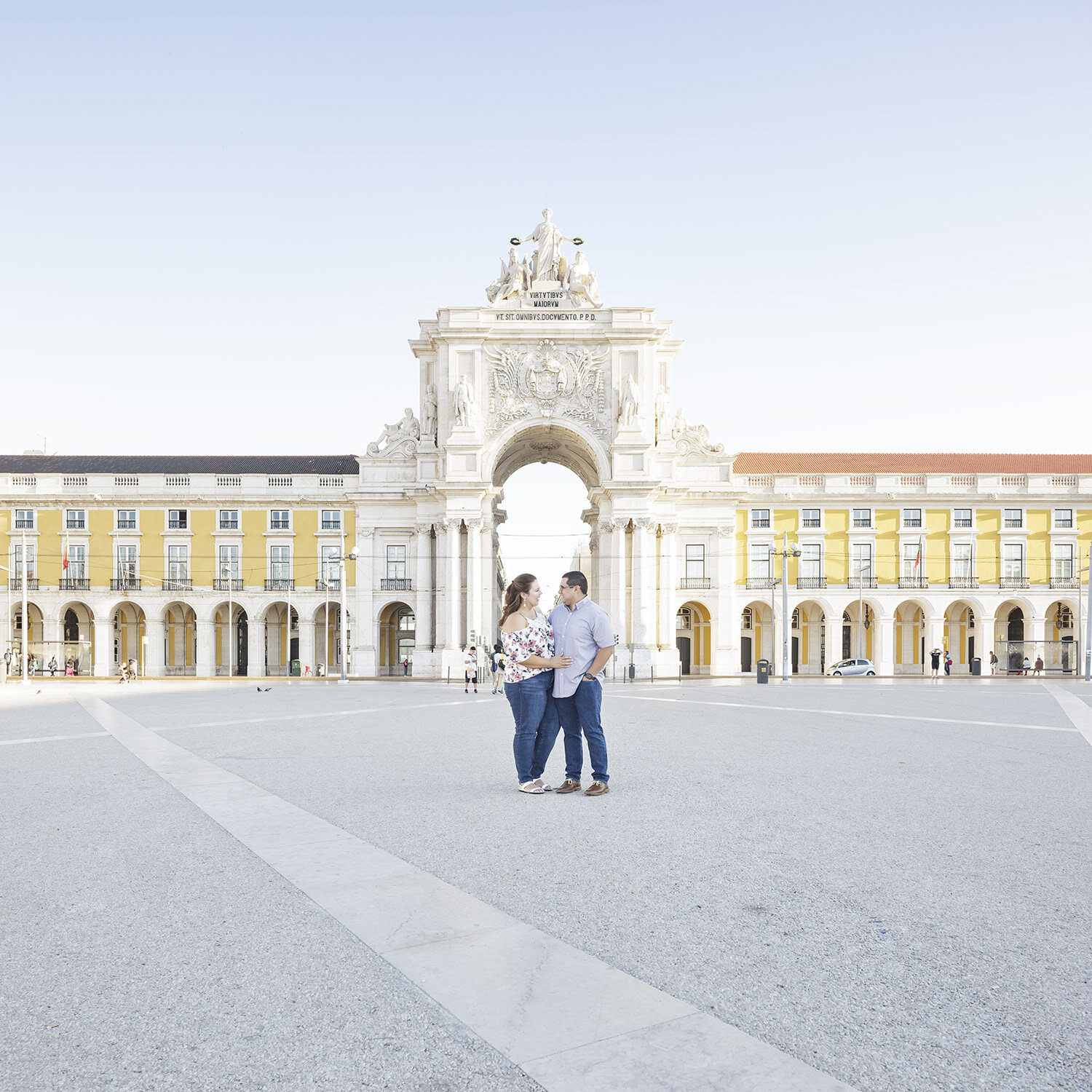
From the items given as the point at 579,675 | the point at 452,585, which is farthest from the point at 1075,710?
the point at 452,585

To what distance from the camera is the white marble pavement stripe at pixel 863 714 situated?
15.6m

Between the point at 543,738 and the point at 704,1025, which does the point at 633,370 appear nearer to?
the point at 543,738

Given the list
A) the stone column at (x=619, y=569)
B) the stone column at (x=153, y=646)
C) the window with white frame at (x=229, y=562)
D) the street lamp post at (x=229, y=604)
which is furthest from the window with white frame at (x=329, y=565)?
the stone column at (x=619, y=569)

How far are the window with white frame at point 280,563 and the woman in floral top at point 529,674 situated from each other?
44277 millimetres

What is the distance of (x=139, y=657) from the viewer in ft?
173

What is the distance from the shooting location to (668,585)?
47125 millimetres

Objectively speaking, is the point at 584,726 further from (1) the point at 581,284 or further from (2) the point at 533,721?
(1) the point at 581,284

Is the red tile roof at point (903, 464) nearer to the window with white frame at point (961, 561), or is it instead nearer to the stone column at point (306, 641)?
the window with white frame at point (961, 561)

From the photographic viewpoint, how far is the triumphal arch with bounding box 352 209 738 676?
4556 centimetres

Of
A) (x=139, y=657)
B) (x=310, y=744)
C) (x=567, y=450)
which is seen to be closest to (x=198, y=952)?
(x=310, y=744)

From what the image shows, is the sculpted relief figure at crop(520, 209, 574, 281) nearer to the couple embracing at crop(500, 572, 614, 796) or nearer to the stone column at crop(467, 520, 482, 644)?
the stone column at crop(467, 520, 482, 644)

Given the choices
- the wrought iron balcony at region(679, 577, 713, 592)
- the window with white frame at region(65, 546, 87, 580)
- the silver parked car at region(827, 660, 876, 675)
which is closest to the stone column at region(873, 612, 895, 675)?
the silver parked car at region(827, 660, 876, 675)

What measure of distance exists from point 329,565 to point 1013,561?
38.5m

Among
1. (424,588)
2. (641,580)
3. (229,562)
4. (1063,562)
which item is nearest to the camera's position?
(641,580)
